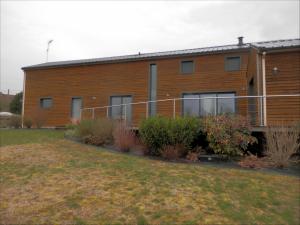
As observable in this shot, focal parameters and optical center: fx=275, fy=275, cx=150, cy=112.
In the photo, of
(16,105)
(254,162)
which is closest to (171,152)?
(254,162)

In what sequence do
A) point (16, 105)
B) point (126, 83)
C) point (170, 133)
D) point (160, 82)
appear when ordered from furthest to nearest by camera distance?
point (16, 105), point (126, 83), point (160, 82), point (170, 133)

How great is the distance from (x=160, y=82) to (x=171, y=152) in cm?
1006

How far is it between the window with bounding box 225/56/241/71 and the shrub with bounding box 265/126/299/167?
9.32 m

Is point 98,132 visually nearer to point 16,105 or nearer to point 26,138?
point 26,138

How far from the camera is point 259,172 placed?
284 inches

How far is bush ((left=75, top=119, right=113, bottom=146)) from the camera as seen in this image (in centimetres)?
1143

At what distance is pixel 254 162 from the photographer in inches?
310

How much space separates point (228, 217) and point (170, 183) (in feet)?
5.78

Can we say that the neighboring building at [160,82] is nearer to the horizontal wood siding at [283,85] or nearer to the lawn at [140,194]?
the horizontal wood siding at [283,85]

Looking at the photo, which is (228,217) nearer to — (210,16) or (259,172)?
(259,172)

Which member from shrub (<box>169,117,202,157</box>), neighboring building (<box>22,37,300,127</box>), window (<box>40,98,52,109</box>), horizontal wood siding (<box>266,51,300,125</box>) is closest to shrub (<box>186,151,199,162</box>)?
shrub (<box>169,117,202,157</box>)

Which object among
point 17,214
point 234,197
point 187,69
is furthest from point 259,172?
point 187,69

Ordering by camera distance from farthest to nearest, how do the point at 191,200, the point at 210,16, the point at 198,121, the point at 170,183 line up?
the point at 210,16, the point at 198,121, the point at 170,183, the point at 191,200

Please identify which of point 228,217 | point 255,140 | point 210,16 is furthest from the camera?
point 210,16
